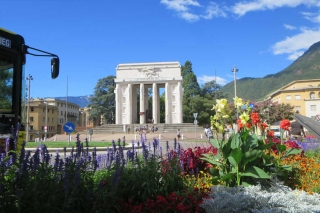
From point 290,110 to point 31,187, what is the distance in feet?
171

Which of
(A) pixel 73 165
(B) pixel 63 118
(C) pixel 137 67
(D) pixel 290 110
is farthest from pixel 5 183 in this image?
(B) pixel 63 118

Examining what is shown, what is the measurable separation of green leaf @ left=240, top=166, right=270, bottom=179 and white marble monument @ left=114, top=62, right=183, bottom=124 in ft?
198

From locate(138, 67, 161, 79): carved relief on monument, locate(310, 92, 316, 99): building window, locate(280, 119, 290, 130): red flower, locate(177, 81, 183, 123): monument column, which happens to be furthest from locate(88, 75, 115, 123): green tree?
locate(280, 119, 290, 130): red flower

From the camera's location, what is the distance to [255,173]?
4.79 metres

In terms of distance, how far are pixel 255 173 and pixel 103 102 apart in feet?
246

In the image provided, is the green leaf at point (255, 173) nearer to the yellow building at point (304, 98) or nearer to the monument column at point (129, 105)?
the monument column at point (129, 105)

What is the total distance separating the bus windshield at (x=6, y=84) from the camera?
20.6ft

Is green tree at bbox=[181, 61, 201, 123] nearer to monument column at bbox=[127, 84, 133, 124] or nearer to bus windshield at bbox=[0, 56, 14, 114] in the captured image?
monument column at bbox=[127, 84, 133, 124]

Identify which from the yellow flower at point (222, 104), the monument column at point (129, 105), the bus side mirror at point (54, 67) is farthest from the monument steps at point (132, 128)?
the yellow flower at point (222, 104)

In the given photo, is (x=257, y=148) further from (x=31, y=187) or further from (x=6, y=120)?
(x=6, y=120)

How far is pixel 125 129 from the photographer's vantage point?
58.3 meters

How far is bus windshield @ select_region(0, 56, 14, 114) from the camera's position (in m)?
6.28

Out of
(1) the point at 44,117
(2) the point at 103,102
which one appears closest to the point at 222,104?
(2) the point at 103,102

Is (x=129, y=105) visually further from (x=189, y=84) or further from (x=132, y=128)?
(x=189, y=84)
